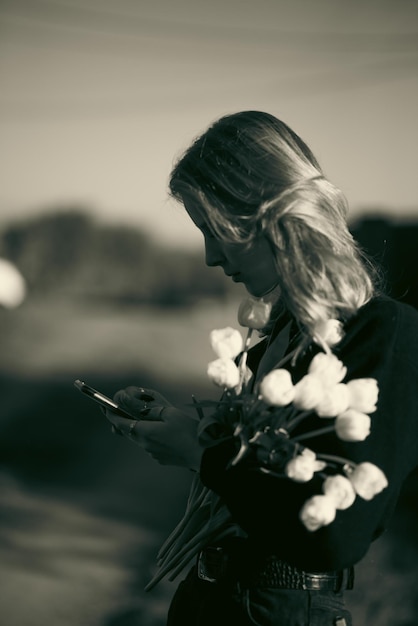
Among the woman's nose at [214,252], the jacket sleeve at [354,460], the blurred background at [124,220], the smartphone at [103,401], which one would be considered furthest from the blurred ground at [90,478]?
the jacket sleeve at [354,460]

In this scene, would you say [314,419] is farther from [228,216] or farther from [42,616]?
[42,616]

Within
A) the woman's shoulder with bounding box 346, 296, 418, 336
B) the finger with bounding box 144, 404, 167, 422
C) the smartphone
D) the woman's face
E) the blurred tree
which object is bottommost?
the blurred tree

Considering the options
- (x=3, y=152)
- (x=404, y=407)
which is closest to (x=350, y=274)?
(x=404, y=407)

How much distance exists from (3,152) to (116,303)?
73 centimetres

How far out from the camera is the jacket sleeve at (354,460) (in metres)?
1.13

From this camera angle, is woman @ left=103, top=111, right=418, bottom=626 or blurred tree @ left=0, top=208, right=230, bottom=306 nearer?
woman @ left=103, top=111, right=418, bottom=626

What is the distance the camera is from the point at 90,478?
10.1 ft

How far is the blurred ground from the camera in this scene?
2975mm

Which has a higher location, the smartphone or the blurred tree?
the smartphone

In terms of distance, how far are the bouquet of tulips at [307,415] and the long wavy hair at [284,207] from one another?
7 centimetres

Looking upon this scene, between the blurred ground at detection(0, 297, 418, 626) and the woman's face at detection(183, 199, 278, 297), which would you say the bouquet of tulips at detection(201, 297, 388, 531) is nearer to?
the woman's face at detection(183, 199, 278, 297)

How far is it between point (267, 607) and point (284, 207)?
63 cm

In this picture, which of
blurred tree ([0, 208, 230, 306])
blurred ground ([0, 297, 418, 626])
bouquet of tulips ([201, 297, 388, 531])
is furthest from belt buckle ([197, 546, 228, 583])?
blurred tree ([0, 208, 230, 306])

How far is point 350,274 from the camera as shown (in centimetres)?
126
